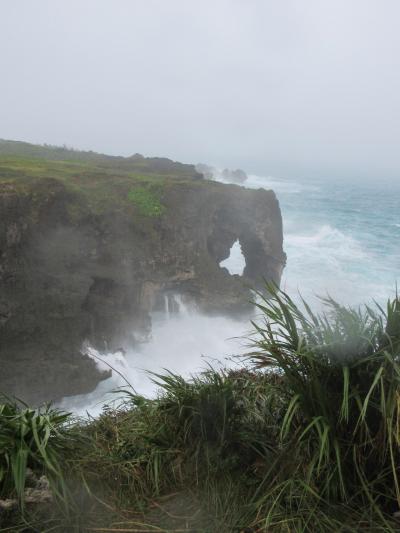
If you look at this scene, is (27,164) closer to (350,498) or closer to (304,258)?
(350,498)

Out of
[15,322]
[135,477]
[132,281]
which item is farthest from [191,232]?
[135,477]

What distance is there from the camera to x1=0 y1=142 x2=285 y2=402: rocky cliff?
15.5 meters

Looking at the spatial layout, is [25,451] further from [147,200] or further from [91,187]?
[147,200]

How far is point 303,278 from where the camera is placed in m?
34.9

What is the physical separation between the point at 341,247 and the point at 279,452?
148ft

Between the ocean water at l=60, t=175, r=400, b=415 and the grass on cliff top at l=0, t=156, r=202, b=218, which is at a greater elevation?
the grass on cliff top at l=0, t=156, r=202, b=218

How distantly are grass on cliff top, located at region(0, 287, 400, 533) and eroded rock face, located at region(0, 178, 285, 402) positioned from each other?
11.8 m

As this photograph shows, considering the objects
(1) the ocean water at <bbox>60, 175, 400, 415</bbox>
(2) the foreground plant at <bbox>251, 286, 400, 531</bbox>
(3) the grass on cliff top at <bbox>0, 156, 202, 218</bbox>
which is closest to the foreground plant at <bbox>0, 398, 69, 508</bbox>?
(1) the ocean water at <bbox>60, 175, 400, 415</bbox>

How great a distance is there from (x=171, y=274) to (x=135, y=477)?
1767cm

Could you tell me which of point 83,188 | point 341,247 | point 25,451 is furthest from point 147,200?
point 341,247

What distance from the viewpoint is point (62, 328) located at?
16281 mm

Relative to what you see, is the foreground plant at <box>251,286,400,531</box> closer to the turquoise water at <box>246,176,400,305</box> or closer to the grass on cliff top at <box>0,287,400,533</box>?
the grass on cliff top at <box>0,287,400,533</box>

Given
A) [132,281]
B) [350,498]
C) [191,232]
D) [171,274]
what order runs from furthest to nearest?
[191,232], [171,274], [132,281], [350,498]

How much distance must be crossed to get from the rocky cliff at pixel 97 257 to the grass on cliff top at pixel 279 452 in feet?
38.5
